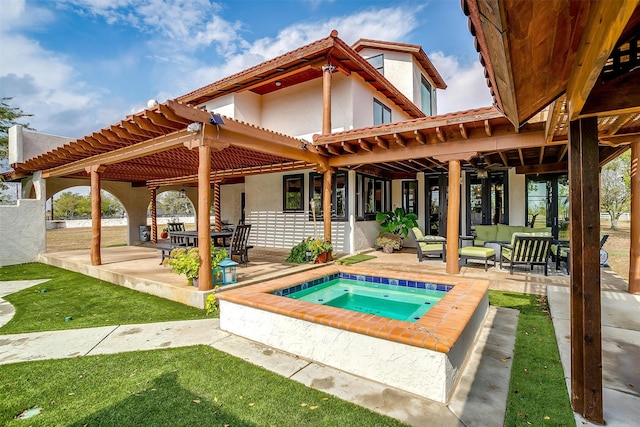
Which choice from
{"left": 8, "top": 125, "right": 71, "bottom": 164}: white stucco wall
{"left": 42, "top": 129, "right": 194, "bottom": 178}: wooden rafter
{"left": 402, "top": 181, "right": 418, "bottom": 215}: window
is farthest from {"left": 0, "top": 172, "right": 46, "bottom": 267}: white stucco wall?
{"left": 402, "top": 181, "right": 418, "bottom": 215}: window

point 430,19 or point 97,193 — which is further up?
point 430,19

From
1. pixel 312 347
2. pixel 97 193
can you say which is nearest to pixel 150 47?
pixel 97 193

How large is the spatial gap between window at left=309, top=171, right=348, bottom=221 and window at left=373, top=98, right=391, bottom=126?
2630 millimetres

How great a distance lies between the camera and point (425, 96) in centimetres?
1658

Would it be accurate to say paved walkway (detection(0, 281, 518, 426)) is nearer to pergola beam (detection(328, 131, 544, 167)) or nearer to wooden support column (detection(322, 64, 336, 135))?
pergola beam (detection(328, 131, 544, 167))

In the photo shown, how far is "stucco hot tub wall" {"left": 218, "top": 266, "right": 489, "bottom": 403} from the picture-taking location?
113 inches

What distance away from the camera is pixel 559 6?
172 cm

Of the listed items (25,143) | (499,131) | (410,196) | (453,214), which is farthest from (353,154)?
(25,143)

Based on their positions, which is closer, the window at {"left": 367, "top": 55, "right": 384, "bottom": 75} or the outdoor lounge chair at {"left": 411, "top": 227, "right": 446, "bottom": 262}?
the outdoor lounge chair at {"left": 411, "top": 227, "right": 446, "bottom": 262}

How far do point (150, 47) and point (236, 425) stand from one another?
21238 millimetres

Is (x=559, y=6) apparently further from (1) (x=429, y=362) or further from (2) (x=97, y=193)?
(2) (x=97, y=193)

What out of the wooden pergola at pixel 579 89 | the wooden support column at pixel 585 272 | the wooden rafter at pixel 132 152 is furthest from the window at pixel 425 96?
the wooden support column at pixel 585 272

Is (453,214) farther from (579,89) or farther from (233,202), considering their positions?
(233,202)

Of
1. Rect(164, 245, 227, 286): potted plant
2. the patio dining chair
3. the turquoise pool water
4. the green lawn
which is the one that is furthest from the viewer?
the patio dining chair
